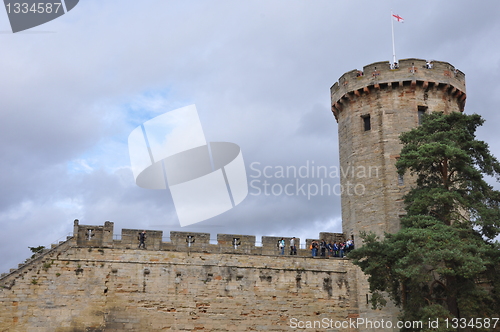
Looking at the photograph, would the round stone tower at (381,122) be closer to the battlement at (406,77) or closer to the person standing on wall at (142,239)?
the battlement at (406,77)

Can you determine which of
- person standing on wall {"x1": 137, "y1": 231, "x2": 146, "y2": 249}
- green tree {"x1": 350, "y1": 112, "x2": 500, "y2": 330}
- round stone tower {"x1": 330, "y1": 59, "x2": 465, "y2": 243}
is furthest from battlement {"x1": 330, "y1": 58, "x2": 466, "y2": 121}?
person standing on wall {"x1": 137, "y1": 231, "x2": 146, "y2": 249}

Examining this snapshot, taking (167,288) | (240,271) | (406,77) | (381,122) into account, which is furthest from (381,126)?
(167,288)

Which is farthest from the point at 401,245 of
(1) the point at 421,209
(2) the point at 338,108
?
(2) the point at 338,108

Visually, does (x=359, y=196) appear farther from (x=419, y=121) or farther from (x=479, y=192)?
(x=479, y=192)

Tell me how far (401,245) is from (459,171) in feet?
12.3

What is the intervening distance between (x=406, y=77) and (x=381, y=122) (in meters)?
2.25

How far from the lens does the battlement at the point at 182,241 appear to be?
22875mm

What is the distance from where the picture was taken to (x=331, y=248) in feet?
81.5

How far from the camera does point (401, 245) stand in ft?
60.6

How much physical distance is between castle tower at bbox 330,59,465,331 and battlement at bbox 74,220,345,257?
2.70 metres

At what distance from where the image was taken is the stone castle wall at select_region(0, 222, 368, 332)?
21.5 m

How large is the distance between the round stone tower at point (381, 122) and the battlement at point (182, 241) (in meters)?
2.90

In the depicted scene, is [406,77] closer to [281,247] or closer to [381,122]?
[381,122]

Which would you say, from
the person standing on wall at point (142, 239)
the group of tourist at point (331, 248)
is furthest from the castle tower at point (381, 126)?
the person standing on wall at point (142, 239)
